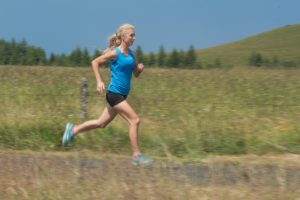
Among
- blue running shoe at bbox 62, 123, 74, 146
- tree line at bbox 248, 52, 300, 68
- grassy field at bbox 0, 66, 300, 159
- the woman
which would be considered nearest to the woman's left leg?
the woman

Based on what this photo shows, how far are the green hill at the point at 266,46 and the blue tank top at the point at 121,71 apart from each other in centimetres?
7055

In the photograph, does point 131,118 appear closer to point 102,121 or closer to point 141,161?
point 102,121

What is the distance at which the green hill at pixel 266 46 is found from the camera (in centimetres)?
8231

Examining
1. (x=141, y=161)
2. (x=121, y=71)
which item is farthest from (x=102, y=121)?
(x=141, y=161)

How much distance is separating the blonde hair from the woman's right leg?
809 millimetres

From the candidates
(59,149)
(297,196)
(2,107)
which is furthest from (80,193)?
(2,107)

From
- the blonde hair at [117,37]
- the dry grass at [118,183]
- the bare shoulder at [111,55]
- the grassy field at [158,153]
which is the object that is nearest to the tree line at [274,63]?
the grassy field at [158,153]

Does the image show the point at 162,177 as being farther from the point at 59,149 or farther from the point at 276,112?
the point at 276,112

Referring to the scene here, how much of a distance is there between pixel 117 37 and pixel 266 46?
291ft

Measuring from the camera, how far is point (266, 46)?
308 ft

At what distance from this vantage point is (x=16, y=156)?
24.8 ft

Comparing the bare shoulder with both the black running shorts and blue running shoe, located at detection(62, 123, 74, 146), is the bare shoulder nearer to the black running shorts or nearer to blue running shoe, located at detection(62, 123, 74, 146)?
the black running shorts

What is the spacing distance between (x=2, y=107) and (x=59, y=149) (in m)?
2.20

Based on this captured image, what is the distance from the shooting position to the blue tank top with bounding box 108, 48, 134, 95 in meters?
7.30
